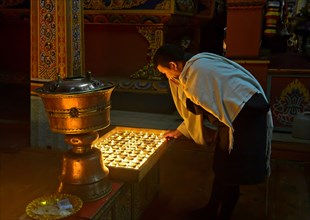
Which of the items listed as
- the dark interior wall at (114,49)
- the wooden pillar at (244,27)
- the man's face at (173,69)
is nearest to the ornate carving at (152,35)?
the dark interior wall at (114,49)

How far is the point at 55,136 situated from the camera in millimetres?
4176

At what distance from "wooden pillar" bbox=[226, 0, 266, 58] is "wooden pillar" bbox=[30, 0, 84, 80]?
2.00 meters

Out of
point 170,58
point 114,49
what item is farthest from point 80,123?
point 114,49

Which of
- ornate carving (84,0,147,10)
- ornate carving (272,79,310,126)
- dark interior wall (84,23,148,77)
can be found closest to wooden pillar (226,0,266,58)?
ornate carving (272,79,310,126)

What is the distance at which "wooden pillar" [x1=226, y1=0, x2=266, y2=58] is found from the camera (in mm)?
4938

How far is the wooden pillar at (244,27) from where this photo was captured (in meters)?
4.94

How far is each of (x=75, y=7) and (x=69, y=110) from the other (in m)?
2.25

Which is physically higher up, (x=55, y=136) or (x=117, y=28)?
(x=117, y=28)

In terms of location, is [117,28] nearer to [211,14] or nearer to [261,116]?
[211,14]

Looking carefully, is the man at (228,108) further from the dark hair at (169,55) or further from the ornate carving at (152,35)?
the ornate carving at (152,35)

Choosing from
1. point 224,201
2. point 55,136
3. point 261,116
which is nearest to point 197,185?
point 224,201

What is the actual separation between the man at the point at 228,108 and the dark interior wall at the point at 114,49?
344cm

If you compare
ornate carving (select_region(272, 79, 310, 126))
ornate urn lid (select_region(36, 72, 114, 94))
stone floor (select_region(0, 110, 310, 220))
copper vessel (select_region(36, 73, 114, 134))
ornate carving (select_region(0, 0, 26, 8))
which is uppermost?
ornate carving (select_region(0, 0, 26, 8))

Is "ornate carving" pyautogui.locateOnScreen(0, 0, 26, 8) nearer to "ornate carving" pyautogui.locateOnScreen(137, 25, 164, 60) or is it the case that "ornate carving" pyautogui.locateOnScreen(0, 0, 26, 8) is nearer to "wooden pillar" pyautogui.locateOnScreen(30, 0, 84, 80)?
"ornate carving" pyautogui.locateOnScreen(137, 25, 164, 60)
